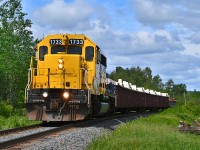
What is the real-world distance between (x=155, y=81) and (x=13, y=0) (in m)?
141

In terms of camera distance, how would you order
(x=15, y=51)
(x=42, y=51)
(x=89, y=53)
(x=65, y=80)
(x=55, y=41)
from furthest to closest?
1. (x=15, y=51)
2. (x=42, y=51)
3. (x=55, y=41)
4. (x=89, y=53)
5. (x=65, y=80)

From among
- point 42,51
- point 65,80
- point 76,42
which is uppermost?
point 76,42

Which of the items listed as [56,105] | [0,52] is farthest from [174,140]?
[0,52]

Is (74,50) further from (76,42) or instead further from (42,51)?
(42,51)

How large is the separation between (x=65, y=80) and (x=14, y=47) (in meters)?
33.6

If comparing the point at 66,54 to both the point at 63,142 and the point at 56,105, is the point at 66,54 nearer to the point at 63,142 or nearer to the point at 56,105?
the point at 56,105

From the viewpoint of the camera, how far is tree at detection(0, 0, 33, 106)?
45.9 m

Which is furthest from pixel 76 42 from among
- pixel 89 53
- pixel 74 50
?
pixel 89 53

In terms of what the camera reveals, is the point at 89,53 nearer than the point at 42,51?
Yes

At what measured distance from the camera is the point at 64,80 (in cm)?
1819

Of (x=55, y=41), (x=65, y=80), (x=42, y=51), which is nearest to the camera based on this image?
(x=65, y=80)

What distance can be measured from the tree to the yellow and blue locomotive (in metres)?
26.0

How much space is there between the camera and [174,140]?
12.1 metres

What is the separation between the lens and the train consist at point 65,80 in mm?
17422
